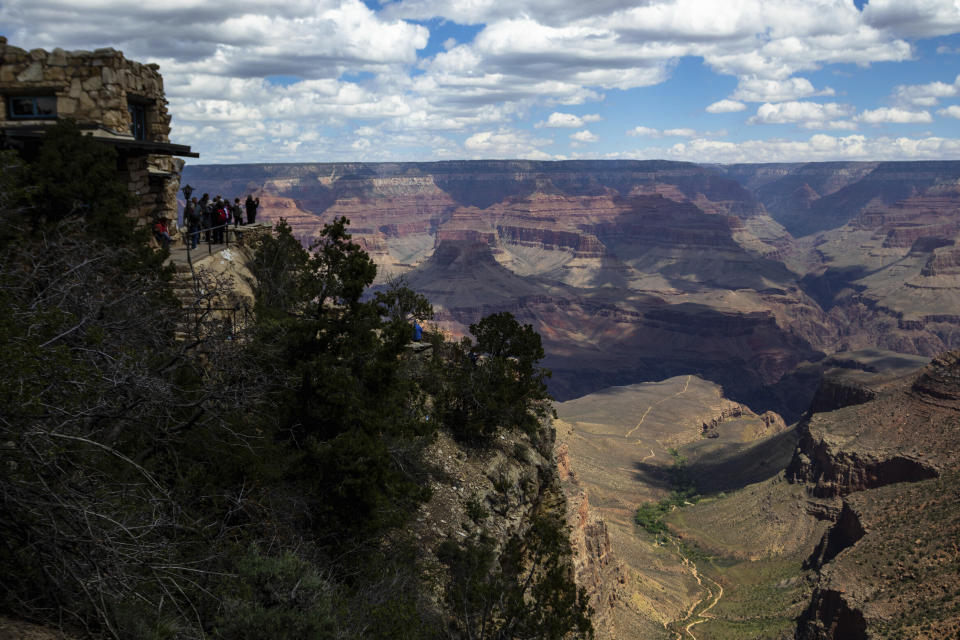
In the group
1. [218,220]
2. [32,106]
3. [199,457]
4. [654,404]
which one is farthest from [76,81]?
[654,404]

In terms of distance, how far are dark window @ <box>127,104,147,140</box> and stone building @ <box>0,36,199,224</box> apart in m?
0.08

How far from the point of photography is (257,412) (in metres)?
16.4

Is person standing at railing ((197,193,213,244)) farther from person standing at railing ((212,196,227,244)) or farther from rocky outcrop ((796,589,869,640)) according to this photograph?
rocky outcrop ((796,589,869,640))

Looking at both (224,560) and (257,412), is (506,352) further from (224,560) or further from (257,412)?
(224,560)

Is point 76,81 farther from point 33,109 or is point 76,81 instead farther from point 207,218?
point 207,218

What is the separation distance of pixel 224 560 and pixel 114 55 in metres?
18.4

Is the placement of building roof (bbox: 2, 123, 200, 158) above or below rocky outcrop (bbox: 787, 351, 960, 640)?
above

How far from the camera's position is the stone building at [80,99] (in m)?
21.9

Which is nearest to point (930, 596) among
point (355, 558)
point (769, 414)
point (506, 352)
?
point (506, 352)

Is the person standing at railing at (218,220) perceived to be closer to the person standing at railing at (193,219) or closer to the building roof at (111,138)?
the person standing at railing at (193,219)

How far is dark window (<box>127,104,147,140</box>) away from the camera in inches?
981

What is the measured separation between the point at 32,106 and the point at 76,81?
1614 mm

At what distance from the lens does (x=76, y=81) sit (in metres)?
22.5

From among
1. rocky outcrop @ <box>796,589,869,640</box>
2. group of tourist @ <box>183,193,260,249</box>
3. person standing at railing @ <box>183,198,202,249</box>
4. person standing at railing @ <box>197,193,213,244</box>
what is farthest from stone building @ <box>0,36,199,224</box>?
rocky outcrop @ <box>796,589,869,640</box>
